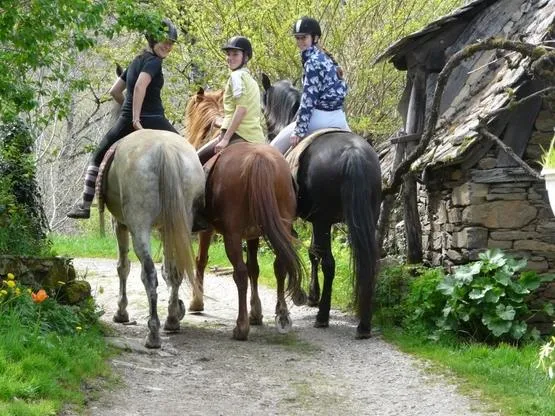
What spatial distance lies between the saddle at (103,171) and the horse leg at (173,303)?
927mm

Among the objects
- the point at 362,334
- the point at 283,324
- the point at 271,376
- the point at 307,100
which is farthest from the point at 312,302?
the point at 271,376

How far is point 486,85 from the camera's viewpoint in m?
10.1

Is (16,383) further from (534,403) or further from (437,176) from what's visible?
(437,176)

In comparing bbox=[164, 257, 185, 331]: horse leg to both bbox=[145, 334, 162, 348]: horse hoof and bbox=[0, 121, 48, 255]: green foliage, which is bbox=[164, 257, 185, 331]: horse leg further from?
bbox=[0, 121, 48, 255]: green foliage

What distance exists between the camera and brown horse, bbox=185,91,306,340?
825 centimetres

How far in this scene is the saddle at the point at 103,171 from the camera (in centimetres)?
851

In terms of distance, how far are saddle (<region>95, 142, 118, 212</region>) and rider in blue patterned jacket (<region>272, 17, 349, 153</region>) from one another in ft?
7.01

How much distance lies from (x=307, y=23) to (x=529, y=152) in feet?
8.89

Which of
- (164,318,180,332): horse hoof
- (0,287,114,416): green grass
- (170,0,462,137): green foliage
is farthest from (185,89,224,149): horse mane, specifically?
(170,0,462,137): green foliage

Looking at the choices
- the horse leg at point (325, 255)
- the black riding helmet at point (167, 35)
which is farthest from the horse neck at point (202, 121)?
the horse leg at point (325, 255)

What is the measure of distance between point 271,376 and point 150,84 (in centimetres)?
323

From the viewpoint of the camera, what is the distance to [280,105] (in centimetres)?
1080

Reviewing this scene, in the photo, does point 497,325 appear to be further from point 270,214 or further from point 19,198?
point 19,198

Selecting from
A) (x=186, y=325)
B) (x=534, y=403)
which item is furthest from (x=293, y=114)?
(x=534, y=403)
